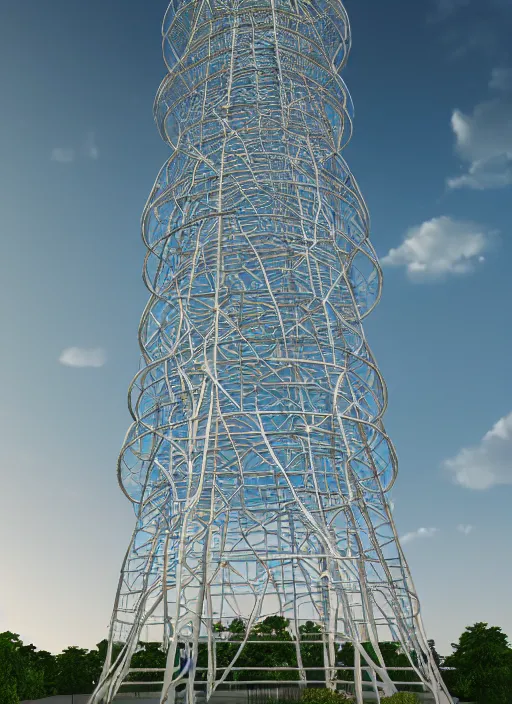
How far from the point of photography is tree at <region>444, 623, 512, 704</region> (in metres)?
27.2

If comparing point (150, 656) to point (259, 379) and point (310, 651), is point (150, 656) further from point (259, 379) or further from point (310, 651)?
point (259, 379)

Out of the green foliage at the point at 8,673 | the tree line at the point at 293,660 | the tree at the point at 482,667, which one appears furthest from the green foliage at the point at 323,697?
the green foliage at the point at 8,673

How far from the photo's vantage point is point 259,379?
89.5 ft

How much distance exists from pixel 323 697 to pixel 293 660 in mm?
7319

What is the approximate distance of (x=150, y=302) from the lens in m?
27.1

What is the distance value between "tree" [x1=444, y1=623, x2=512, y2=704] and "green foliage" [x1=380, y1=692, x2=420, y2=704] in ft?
31.3

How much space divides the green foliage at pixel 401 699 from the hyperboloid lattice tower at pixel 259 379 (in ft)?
4.65

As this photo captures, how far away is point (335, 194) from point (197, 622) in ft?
57.0

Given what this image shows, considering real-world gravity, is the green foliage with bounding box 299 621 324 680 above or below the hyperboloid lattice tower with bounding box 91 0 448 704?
below

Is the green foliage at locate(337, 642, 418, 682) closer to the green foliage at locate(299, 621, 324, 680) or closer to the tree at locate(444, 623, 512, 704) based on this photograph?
the green foliage at locate(299, 621, 324, 680)

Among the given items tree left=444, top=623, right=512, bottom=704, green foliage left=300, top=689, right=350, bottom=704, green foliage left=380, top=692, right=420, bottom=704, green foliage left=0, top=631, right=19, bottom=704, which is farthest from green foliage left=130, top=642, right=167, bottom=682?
tree left=444, top=623, right=512, bottom=704

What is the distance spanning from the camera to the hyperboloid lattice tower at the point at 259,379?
2269 centimetres

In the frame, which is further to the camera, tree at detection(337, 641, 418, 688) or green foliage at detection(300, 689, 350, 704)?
tree at detection(337, 641, 418, 688)

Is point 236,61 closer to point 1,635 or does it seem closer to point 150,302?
point 150,302
